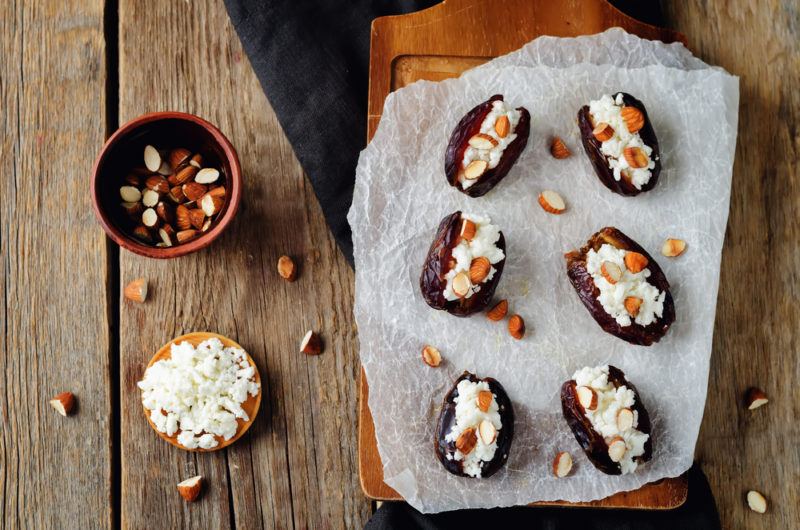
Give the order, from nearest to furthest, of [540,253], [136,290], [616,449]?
[616,449]
[540,253]
[136,290]

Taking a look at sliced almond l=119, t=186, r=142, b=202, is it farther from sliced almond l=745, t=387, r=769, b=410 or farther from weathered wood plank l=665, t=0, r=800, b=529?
sliced almond l=745, t=387, r=769, b=410

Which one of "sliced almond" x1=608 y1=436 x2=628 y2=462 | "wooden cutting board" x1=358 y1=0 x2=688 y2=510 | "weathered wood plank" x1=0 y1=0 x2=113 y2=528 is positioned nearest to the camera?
"sliced almond" x1=608 y1=436 x2=628 y2=462

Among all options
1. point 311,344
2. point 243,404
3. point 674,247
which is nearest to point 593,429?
point 674,247

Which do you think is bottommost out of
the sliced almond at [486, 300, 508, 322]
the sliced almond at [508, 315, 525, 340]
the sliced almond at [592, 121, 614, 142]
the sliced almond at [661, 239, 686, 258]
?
the sliced almond at [508, 315, 525, 340]

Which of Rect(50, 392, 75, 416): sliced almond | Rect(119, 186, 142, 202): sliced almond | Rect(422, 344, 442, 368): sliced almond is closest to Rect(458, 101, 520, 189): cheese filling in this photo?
Rect(422, 344, 442, 368): sliced almond

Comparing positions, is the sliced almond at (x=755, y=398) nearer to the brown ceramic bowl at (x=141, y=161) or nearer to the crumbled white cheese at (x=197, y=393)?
the crumbled white cheese at (x=197, y=393)

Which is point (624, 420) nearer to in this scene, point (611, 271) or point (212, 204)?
point (611, 271)
